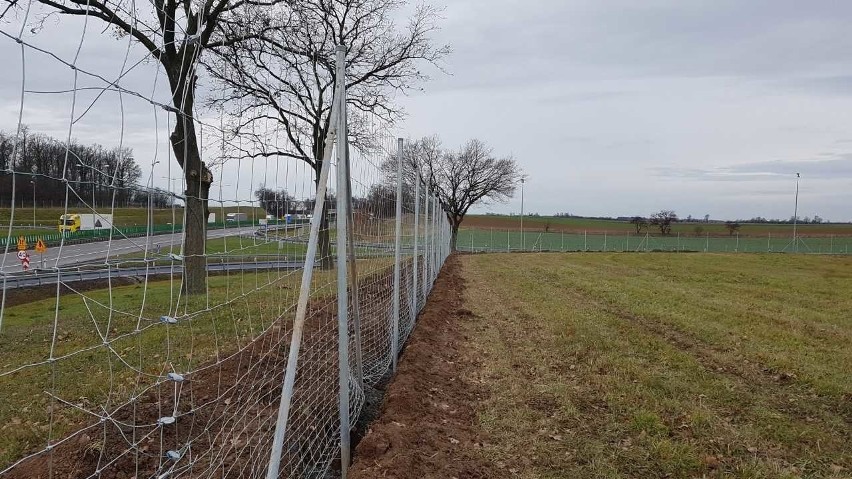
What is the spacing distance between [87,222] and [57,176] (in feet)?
1.28

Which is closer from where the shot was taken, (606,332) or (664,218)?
(606,332)

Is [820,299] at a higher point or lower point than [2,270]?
lower

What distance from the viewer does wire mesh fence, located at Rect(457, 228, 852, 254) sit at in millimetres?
50062

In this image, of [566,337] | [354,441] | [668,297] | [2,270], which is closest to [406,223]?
[566,337]

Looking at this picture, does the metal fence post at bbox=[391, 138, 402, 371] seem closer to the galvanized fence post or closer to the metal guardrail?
the metal guardrail

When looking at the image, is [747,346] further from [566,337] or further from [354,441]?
[354,441]

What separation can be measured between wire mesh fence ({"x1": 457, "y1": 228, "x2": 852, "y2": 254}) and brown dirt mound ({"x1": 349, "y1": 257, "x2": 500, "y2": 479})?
140 feet

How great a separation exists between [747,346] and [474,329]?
3839 mm

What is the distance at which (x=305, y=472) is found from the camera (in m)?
3.51

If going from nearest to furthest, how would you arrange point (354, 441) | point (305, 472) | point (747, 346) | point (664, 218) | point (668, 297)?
point (305, 472) → point (354, 441) → point (747, 346) → point (668, 297) → point (664, 218)

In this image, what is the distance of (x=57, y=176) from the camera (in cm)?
176

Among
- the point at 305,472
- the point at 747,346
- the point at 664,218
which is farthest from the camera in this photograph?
the point at 664,218

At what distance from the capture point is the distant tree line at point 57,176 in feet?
5.45

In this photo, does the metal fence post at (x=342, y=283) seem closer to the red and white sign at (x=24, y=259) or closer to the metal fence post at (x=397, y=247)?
the red and white sign at (x=24, y=259)
